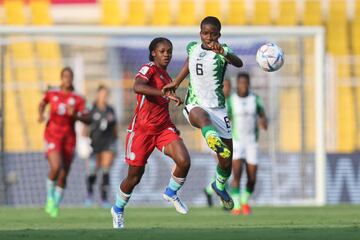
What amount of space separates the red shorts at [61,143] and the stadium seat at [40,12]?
10.5 metres

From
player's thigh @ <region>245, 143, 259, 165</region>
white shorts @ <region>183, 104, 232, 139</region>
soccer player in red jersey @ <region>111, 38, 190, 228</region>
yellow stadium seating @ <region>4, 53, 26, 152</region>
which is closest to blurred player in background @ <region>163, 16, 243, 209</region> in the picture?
white shorts @ <region>183, 104, 232, 139</region>

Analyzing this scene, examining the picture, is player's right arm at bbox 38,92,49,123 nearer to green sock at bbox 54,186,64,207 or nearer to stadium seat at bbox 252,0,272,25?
green sock at bbox 54,186,64,207

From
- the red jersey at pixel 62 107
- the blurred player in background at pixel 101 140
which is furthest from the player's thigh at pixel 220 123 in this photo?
the blurred player in background at pixel 101 140

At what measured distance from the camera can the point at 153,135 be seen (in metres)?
11.6

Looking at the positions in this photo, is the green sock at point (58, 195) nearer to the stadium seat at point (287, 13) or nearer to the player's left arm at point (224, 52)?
the player's left arm at point (224, 52)

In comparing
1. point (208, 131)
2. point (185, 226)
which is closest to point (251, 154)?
point (185, 226)

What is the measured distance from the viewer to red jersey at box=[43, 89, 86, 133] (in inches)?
669

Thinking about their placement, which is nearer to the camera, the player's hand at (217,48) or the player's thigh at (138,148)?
the player's hand at (217,48)

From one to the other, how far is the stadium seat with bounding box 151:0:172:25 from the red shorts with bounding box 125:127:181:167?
15.3 m

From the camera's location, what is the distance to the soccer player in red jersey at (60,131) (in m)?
16.6

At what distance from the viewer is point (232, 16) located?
2678 centimetres

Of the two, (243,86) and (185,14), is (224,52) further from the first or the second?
(185,14)

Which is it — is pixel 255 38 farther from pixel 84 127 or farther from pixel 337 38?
pixel 337 38

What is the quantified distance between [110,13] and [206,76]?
15.3m
